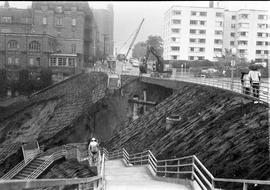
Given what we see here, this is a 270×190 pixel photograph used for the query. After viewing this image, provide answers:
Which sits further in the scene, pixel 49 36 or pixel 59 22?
pixel 59 22

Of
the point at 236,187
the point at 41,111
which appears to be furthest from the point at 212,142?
the point at 41,111

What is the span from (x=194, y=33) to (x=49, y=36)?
24600 mm

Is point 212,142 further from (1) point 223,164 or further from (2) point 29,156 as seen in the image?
(2) point 29,156

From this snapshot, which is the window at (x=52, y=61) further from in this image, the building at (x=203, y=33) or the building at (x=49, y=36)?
the building at (x=203, y=33)

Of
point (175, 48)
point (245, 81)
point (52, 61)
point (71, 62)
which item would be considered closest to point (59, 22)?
point (52, 61)

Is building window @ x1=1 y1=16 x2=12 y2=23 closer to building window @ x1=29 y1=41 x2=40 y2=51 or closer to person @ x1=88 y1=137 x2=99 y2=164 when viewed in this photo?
building window @ x1=29 y1=41 x2=40 y2=51

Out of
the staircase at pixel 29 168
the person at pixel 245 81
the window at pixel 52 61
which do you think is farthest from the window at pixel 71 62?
the person at pixel 245 81

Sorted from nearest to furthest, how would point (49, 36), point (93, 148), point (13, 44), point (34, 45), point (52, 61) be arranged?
point (93, 148) < point (13, 44) < point (34, 45) < point (52, 61) < point (49, 36)

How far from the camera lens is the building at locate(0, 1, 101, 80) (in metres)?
62.0

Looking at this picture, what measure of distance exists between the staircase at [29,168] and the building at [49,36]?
3718 centimetres

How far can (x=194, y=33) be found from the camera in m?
65.4

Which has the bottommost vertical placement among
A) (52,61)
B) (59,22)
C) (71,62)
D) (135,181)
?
(135,181)

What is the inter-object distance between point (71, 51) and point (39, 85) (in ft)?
34.6

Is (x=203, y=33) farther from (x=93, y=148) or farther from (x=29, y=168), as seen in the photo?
(x=93, y=148)
